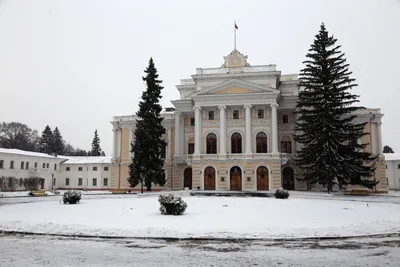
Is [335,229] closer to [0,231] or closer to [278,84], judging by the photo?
[0,231]

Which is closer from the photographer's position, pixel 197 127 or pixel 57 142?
pixel 197 127

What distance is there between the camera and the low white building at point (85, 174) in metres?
63.1

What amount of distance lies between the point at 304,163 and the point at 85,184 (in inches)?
1653

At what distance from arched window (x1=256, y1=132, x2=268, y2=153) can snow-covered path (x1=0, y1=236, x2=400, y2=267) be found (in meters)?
30.9

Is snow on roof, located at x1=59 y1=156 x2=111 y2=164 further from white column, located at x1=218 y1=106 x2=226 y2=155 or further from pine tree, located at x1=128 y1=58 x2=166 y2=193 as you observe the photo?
white column, located at x1=218 y1=106 x2=226 y2=155

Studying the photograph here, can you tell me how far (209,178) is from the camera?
41875 mm

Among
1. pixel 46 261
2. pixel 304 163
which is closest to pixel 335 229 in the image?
pixel 46 261

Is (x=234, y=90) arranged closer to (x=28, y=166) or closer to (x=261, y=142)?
(x=261, y=142)

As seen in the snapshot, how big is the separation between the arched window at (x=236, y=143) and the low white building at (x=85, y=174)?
93.2 ft

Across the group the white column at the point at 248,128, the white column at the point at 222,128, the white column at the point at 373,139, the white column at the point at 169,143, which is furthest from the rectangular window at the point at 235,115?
the white column at the point at 373,139

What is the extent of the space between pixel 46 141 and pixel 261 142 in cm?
7045

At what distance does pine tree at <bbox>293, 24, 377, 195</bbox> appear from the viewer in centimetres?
3491

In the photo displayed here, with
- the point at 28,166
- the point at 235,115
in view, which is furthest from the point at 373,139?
the point at 28,166

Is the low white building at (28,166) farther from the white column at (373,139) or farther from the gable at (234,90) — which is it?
the white column at (373,139)
